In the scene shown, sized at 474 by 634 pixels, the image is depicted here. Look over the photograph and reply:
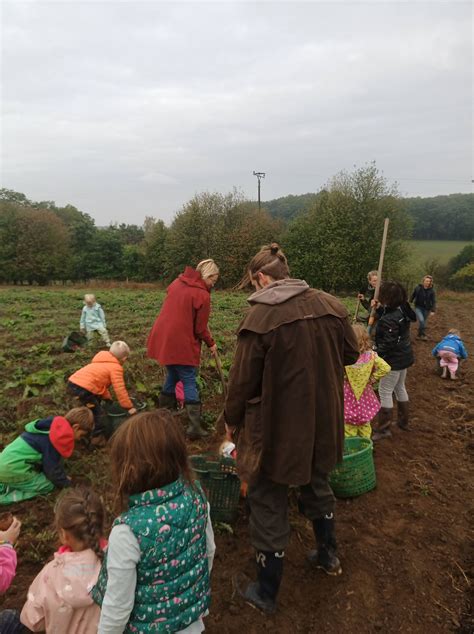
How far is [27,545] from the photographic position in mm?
3277

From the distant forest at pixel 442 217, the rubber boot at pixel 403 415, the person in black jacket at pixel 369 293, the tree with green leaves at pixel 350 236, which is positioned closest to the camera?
the rubber boot at pixel 403 415

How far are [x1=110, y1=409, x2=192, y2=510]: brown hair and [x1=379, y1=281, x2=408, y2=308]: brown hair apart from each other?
12.0 feet

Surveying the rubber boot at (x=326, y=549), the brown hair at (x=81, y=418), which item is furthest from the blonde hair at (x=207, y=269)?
the rubber boot at (x=326, y=549)

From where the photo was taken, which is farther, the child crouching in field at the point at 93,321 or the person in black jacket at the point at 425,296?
the person in black jacket at the point at 425,296

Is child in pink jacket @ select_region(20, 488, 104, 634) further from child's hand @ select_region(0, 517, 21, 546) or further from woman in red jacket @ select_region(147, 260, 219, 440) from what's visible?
woman in red jacket @ select_region(147, 260, 219, 440)

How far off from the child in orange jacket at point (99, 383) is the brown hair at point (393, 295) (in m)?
3.14

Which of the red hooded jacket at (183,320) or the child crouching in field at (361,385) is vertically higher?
the red hooded jacket at (183,320)

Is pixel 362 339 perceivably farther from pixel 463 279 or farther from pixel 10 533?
pixel 463 279

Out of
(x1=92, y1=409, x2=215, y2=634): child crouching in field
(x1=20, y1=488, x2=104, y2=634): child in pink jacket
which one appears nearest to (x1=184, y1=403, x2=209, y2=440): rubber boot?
(x1=20, y1=488, x2=104, y2=634): child in pink jacket

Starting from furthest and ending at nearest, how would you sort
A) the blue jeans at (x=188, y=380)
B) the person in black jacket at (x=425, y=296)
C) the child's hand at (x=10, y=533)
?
the person in black jacket at (x=425, y=296) → the blue jeans at (x=188, y=380) → the child's hand at (x=10, y=533)

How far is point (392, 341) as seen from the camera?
4910 mm

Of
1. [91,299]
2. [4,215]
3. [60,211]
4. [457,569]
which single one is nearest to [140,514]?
[457,569]

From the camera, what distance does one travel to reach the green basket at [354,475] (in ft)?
12.0

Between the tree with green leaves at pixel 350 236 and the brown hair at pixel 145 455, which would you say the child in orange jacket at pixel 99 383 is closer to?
the brown hair at pixel 145 455
